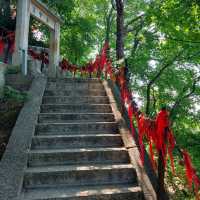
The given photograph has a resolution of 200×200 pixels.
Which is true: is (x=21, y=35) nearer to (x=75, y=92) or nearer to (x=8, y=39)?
(x=8, y=39)

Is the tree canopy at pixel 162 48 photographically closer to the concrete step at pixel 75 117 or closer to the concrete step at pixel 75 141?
the concrete step at pixel 75 141

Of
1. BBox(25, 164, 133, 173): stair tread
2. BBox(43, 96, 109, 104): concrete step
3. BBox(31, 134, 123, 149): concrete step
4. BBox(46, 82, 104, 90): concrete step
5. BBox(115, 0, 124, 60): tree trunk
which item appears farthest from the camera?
BBox(115, 0, 124, 60): tree trunk

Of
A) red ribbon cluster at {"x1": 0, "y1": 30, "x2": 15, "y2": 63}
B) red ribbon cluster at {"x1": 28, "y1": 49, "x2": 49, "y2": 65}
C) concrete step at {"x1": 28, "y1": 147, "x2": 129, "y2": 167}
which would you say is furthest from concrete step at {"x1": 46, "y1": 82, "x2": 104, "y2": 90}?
red ribbon cluster at {"x1": 28, "y1": 49, "x2": 49, "y2": 65}

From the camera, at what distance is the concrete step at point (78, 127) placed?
18.6 feet

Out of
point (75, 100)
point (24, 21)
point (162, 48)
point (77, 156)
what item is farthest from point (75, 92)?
point (162, 48)

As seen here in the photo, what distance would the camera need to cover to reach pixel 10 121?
5.71 m

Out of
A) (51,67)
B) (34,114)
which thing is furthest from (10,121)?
(51,67)

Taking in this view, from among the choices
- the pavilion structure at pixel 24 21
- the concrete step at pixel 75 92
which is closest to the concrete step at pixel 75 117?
the concrete step at pixel 75 92

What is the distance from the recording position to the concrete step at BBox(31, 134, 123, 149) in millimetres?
5184

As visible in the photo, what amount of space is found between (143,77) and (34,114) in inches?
385

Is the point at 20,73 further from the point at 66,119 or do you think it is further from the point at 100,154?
the point at 100,154

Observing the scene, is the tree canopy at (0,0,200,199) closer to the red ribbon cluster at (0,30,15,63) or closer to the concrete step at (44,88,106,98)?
the red ribbon cluster at (0,30,15,63)

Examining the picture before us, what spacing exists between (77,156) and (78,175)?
515 millimetres

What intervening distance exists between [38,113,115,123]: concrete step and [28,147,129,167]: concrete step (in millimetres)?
1212
